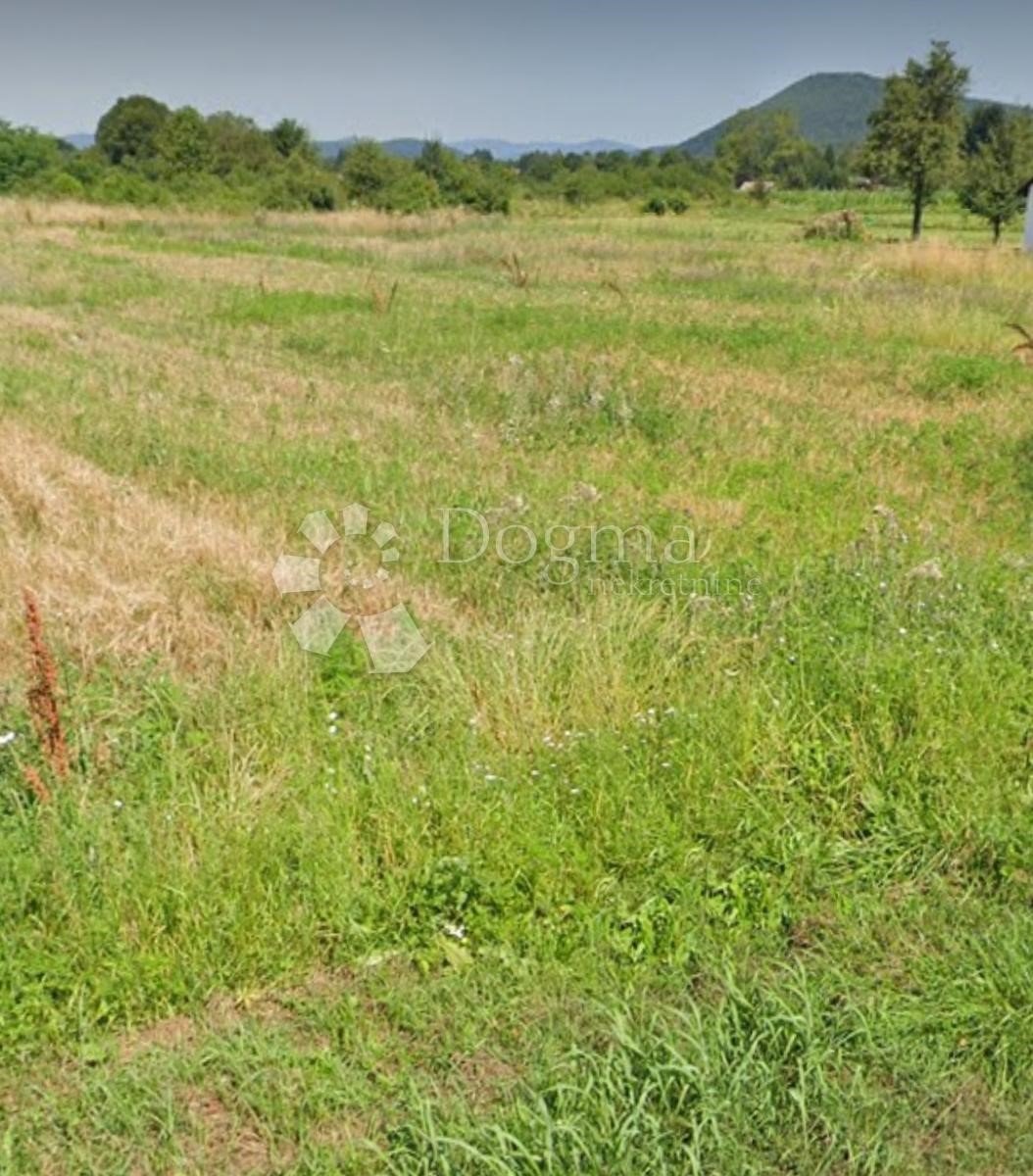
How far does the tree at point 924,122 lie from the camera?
29.3 metres

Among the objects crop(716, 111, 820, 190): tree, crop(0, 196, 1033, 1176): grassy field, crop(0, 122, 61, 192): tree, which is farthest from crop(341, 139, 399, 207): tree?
crop(716, 111, 820, 190): tree

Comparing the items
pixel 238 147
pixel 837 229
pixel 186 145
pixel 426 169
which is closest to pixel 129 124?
pixel 238 147

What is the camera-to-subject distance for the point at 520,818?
8.73 feet

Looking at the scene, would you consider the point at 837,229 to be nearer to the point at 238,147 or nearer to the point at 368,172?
the point at 368,172

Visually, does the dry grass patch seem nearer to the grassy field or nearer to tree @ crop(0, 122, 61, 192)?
the grassy field

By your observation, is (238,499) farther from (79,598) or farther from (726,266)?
(726,266)

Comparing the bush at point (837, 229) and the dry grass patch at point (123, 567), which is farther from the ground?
the bush at point (837, 229)

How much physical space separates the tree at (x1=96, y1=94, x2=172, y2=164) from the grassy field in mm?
78767

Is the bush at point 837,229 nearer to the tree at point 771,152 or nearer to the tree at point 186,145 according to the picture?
the tree at point 186,145

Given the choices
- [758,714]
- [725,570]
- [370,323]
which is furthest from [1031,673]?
[370,323]

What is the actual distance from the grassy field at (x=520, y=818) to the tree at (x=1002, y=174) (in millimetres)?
33410

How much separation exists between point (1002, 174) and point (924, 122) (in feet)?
18.4

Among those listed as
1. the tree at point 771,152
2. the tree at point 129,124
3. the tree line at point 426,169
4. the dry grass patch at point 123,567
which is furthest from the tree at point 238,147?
the dry grass patch at point 123,567

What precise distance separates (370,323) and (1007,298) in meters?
10.3
